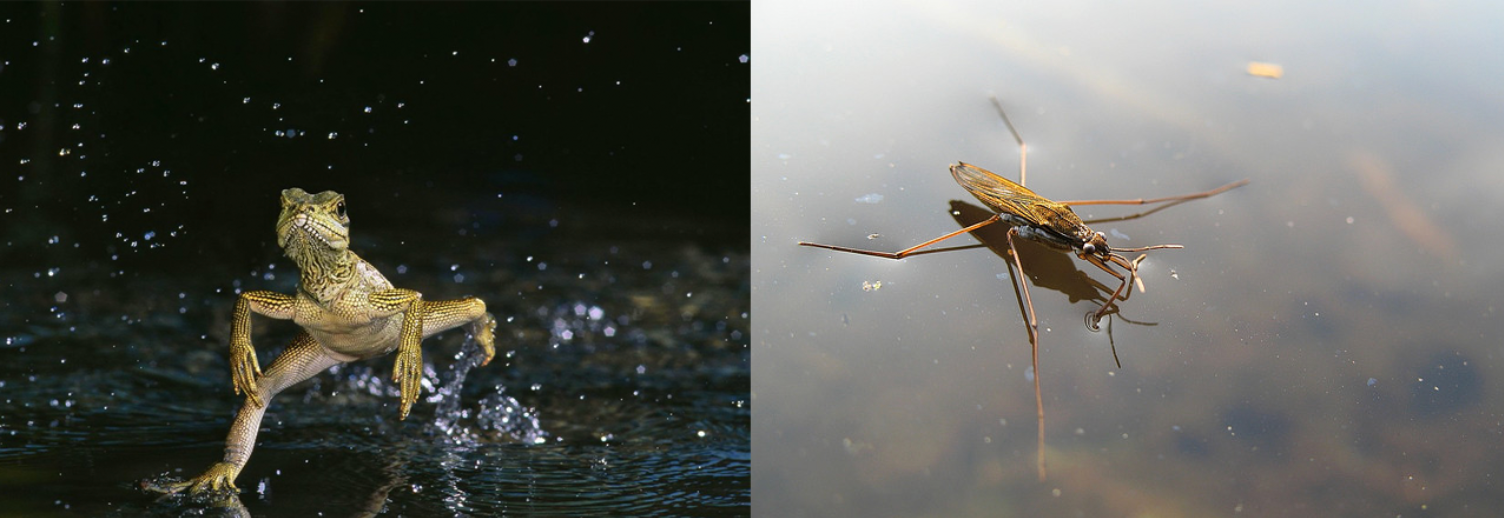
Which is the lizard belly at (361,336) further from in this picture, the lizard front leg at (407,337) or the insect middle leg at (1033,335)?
the insect middle leg at (1033,335)

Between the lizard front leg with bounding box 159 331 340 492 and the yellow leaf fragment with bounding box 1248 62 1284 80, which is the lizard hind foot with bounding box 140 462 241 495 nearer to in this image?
the lizard front leg with bounding box 159 331 340 492

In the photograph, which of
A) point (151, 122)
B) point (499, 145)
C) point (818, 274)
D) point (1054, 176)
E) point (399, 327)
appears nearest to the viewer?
point (818, 274)

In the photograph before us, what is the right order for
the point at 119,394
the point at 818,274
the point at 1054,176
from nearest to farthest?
1. the point at 818,274
2. the point at 1054,176
3. the point at 119,394

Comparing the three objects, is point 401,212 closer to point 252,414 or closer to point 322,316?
point 252,414

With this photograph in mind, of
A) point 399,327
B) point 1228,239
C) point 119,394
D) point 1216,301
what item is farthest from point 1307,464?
point 119,394

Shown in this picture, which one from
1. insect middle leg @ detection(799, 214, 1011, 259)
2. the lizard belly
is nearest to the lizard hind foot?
the lizard belly

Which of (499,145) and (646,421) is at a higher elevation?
(499,145)

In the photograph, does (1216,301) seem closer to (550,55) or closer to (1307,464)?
(1307,464)

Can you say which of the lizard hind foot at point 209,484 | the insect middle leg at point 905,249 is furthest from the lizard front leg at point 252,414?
the insect middle leg at point 905,249
